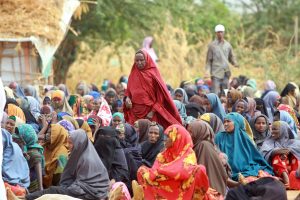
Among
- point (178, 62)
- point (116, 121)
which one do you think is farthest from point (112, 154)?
point (178, 62)

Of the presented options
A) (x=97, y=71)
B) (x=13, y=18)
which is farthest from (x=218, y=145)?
(x=97, y=71)

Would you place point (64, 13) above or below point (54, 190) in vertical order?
above

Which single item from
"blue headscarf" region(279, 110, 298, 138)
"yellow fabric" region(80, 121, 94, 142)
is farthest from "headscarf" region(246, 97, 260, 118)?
"yellow fabric" region(80, 121, 94, 142)

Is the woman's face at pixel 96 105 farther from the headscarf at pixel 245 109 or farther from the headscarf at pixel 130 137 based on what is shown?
the headscarf at pixel 130 137

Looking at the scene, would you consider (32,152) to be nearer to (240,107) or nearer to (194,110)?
(240,107)

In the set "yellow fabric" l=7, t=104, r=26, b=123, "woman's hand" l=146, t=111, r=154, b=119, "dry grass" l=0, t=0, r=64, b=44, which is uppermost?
"dry grass" l=0, t=0, r=64, b=44

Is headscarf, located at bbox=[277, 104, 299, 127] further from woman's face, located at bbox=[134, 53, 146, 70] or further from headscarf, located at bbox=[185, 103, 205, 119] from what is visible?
woman's face, located at bbox=[134, 53, 146, 70]

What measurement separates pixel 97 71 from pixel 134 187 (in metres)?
19.1

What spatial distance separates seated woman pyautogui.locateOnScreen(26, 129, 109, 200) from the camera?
1190 cm

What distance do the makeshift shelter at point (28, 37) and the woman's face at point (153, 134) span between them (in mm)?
8166

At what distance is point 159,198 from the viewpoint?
38.8ft

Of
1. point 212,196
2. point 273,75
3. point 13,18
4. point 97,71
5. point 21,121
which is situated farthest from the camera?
point 97,71

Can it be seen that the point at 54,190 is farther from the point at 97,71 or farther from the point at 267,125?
the point at 97,71

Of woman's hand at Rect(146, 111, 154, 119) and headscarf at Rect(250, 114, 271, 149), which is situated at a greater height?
woman's hand at Rect(146, 111, 154, 119)
